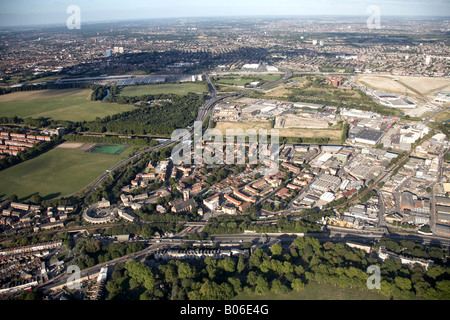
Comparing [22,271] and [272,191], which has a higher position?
[272,191]

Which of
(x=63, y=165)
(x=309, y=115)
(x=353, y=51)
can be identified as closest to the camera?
(x=63, y=165)

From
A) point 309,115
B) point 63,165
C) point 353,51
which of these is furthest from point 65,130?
point 353,51

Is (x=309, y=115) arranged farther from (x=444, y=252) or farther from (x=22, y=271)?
(x=22, y=271)

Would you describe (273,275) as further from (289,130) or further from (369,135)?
(369,135)

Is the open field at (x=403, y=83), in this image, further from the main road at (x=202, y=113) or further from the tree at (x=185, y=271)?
the tree at (x=185, y=271)

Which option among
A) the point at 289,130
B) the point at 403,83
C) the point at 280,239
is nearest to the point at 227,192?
the point at 280,239

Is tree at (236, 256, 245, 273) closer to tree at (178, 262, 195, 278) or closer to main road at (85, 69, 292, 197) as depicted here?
tree at (178, 262, 195, 278)
